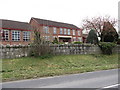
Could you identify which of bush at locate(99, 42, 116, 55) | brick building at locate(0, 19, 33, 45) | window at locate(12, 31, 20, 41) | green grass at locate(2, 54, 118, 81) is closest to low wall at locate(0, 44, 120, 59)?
bush at locate(99, 42, 116, 55)

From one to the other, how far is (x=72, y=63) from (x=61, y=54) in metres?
2.86

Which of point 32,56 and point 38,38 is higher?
point 38,38

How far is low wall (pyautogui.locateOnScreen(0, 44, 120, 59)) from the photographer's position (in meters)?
14.1

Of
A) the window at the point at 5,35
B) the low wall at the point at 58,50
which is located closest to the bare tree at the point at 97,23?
the low wall at the point at 58,50

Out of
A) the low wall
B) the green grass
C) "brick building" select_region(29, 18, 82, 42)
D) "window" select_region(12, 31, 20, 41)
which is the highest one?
"brick building" select_region(29, 18, 82, 42)

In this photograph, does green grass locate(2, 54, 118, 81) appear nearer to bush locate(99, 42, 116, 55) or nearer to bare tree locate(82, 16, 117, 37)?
bush locate(99, 42, 116, 55)

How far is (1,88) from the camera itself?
233 inches

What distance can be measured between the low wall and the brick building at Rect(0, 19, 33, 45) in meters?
14.1

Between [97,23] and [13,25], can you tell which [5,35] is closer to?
[13,25]

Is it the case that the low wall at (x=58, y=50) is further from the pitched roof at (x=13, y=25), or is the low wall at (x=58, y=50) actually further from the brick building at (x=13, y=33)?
the pitched roof at (x=13, y=25)

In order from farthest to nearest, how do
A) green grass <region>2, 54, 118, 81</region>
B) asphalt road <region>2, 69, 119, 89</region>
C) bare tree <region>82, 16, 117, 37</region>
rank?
bare tree <region>82, 16, 117, 37</region> < green grass <region>2, 54, 118, 81</region> < asphalt road <region>2, 69, 119, 89</region>

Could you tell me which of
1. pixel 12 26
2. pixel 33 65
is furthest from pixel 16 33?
pixel 33 65

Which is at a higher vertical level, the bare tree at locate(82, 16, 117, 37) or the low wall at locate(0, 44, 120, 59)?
the bare tree at locate(82, 16, 117, 37)

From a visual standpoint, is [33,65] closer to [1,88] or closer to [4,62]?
[4,62]
